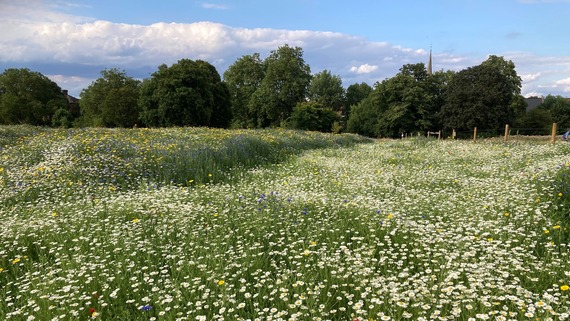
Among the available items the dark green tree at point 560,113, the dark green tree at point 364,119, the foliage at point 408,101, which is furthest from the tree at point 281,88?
the dark green tree at point 560,113

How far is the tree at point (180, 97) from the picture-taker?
47062mm

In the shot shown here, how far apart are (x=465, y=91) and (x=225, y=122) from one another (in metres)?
38.2

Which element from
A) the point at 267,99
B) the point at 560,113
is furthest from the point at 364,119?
the point at 560,113

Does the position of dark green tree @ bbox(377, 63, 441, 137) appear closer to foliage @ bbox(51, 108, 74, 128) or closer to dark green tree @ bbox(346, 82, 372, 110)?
dark green tree @ bbox(346, 82, 372, 110)

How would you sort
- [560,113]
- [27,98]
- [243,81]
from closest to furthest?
[27,98] → [243,81] → [560,113]

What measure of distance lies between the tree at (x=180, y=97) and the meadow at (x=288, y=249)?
38.6 metres

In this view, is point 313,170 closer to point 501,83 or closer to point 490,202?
point 490,202

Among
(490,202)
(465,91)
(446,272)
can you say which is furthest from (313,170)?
(465,91)

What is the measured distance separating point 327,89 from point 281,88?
2695cm

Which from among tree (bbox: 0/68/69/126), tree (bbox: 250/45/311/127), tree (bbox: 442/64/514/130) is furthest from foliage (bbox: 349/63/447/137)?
tree (bbox: 0/68/69/126)

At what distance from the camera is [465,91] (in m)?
55.4

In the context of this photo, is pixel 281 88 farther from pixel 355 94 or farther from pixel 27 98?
pixel 27 98

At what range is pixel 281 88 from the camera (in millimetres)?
64500

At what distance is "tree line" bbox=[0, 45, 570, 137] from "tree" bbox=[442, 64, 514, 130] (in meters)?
0.14
